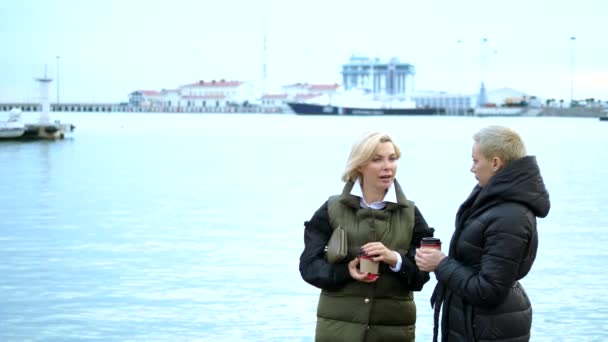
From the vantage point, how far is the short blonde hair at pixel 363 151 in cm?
323

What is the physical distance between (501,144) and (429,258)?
403 mm

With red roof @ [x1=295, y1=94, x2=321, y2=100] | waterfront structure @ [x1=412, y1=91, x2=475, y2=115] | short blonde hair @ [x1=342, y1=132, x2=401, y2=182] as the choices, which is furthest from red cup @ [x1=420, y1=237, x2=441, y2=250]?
red roof @ [x1=295, y1=94, x2=321, y2=100]

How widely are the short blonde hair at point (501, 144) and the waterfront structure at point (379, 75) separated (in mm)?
184302

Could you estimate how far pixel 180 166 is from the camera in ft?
92.5

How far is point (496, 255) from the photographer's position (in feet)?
10.1

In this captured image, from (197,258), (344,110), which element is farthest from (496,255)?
(344,110)

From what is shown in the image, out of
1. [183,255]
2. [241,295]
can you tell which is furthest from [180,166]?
[241,295]

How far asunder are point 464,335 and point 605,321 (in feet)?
14.2

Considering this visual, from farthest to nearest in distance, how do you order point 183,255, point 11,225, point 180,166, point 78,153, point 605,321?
point 78,153, point 180,166, point 11,225, point 183,255, point 605,321

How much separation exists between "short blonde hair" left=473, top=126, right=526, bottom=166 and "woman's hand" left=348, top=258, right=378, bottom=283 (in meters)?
0.51

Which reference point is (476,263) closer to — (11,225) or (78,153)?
(11,225)

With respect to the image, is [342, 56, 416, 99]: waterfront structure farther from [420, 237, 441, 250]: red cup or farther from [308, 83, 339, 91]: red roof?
[420, 237, 441, 250]: red cup

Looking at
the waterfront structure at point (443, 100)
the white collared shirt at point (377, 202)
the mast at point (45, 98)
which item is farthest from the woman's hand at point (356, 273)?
the waterfront structure at point (443, 100)

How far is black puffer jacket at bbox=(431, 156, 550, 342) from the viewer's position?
10.1ft
